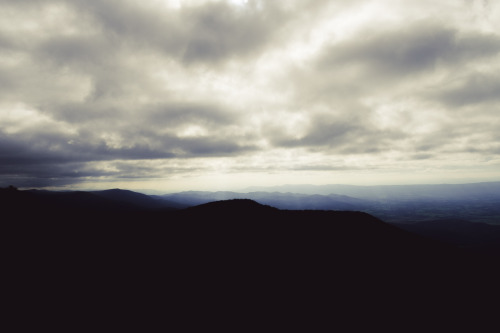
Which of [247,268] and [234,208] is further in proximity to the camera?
[234,208]

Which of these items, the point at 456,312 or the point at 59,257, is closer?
the point at 456,312

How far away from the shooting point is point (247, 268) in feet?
149

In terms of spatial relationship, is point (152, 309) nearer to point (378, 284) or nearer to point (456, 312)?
point (378, 284)

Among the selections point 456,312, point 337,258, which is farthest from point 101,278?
point 456,312

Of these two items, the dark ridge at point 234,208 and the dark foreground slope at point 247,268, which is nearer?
the dark foreground slope at point 247,268

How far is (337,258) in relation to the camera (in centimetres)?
5262

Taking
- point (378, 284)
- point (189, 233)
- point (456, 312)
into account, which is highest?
point (189, 233)

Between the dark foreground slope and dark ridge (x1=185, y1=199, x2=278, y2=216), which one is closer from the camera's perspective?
the dark foreground slope

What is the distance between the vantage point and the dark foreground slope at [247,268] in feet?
118

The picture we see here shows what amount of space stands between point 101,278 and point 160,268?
9885 millimetres

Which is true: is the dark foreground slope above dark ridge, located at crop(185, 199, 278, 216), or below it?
below

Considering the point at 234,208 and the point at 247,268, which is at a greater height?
the point at 234,208

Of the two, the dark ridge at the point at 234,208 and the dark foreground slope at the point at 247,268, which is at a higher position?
the dark ridge at the point at 234,208

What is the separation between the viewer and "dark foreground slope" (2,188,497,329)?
3588 cm
